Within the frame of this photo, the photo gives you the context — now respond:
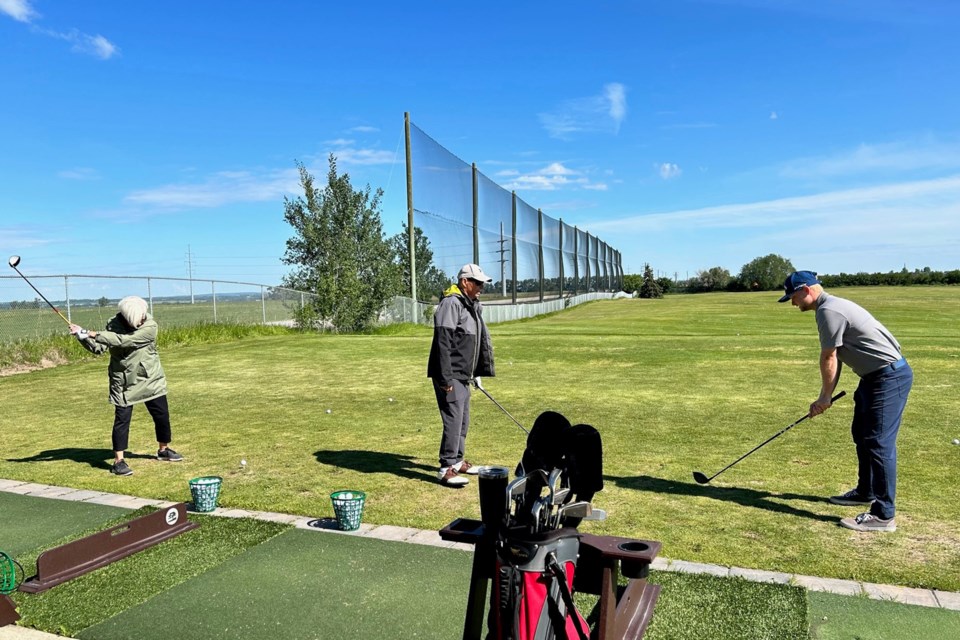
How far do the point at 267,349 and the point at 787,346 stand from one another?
13.5 metres

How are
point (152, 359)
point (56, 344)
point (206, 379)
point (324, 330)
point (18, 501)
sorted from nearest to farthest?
1. point (18, 501)
2. point (152, 359)
3. point (206, 379)
4. point (56, 344)
5. point (324, 330)

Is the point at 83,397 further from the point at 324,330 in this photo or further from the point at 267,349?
the point at 324,330

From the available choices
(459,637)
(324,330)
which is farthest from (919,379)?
(324,330)

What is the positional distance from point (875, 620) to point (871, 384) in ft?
6.85

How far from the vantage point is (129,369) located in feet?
23.2

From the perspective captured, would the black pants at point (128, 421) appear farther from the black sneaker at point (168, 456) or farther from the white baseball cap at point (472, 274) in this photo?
the white baseball cap at point (472, 274)

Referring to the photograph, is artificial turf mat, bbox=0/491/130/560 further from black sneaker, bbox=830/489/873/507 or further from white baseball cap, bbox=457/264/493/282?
black sneaker, bbox=830/489/873/507

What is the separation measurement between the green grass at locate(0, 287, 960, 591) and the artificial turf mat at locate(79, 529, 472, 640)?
738mm

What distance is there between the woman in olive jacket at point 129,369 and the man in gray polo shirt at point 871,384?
233 inches

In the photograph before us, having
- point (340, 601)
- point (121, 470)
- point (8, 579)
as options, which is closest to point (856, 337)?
point (340, 601)

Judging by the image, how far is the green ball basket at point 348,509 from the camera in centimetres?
503

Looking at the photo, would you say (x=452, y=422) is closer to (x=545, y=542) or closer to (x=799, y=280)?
(x=799, y=280)

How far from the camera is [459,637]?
3613 millimetres

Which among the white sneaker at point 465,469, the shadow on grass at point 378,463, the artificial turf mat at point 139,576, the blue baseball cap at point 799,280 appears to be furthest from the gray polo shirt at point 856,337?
the artificial turf mat at point 139,576
